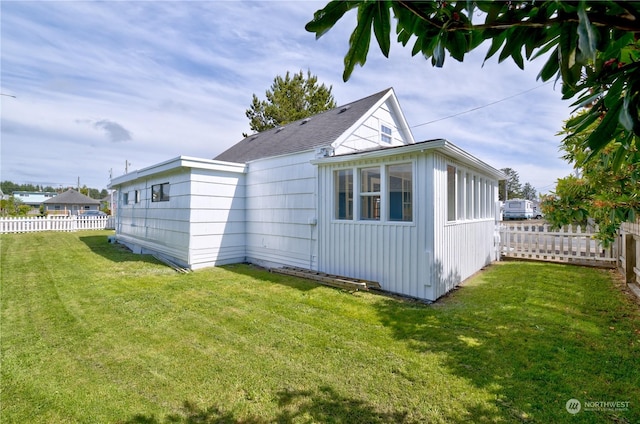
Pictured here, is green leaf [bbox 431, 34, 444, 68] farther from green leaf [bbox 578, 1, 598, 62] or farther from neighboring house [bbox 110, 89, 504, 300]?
neighboring house [bbox 110, 89, 504, 300]

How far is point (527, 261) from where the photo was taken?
9500 mm

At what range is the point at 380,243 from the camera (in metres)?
6.23

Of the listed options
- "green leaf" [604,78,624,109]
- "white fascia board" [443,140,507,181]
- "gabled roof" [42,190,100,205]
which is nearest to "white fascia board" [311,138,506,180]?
"white fascia board" [443,140,507,181]

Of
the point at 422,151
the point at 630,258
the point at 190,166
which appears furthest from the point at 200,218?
the point at 630,258

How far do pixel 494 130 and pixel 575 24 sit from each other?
15.1 m

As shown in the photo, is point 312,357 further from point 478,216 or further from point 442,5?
point 478,216

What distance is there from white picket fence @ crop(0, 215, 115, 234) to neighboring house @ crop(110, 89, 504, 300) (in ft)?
40.0

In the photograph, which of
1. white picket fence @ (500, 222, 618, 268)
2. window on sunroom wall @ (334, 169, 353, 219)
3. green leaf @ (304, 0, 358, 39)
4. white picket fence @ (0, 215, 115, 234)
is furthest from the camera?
white picket fence @ (0, 215, 115, 234)

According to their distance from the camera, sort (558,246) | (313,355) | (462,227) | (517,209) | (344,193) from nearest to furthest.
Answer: (313,355) → (462,227) → (344,193) → (558,246) → (517,209)

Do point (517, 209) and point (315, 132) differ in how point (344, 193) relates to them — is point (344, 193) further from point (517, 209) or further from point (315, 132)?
point (517, 209)

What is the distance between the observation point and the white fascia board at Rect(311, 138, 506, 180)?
536cm

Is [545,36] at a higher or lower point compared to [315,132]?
lower

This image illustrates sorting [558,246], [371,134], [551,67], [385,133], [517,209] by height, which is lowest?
[558,246]

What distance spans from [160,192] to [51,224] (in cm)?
1493
